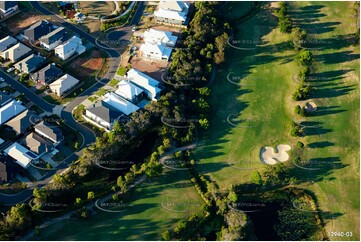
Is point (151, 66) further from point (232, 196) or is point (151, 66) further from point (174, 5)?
point (232, 196)

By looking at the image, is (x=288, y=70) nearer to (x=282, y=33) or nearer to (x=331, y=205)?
(x=282, y=33)

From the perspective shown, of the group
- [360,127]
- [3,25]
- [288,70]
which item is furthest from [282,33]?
[3,25]

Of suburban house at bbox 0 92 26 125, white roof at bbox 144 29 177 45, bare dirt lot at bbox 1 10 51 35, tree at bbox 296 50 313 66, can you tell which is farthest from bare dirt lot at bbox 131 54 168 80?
tree at bbox 296 50 313 66

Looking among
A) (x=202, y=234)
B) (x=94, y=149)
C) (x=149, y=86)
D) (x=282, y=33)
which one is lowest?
(x=202, y=234)

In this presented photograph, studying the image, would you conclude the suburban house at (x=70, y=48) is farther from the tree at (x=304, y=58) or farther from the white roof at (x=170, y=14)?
the tree at (x=304, y=58)

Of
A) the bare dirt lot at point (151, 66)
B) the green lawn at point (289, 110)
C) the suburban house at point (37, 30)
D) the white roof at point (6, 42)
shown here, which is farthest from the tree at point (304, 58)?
the white roof at point (6, 42)

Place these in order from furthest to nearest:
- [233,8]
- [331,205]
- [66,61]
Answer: [233,8]
[66,61]
[331,205]

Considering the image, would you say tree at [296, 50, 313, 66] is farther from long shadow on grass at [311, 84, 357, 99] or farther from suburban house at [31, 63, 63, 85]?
suburban house at [31, 63, 63, 85]
